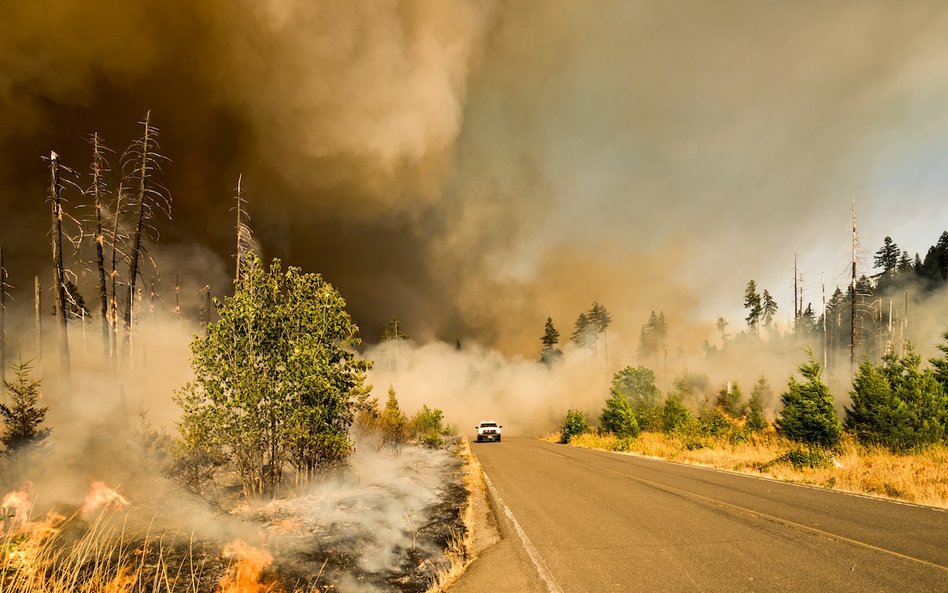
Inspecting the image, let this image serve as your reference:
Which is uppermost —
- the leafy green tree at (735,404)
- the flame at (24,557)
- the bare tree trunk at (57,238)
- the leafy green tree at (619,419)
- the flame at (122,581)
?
the bare tree trunk at (57,238)

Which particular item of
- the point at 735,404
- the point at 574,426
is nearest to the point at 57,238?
the point at 574,426

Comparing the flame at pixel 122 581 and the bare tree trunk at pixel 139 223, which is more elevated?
the bare tree trunk at pixel 139 223

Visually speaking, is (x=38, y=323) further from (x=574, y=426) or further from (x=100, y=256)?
(x=574, y=426)

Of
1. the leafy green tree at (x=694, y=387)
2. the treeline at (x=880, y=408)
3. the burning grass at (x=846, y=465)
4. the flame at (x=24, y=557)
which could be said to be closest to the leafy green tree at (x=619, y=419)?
the burning grass at (x=846, y=465)

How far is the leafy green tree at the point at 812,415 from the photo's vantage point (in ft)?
57.2

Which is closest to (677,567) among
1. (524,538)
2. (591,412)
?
(524,538)

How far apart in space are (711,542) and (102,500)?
12057mm

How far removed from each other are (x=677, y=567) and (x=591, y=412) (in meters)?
65.6

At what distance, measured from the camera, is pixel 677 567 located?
572cm

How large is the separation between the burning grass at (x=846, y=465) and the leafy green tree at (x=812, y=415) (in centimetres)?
59

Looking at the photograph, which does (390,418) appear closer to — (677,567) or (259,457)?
(259,457)

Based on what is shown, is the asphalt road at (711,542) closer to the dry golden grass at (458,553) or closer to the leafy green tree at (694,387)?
the dry golden grass at (458,553)

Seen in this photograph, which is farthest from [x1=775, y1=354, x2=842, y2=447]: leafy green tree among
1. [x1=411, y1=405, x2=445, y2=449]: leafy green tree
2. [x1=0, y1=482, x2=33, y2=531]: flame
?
[x1=0, y1=482, x2=33, y2=531]: flame

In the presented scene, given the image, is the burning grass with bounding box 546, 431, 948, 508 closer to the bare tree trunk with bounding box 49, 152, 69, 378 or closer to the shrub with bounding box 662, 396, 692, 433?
the shrub with bounding box 662, 396, 692, 433
